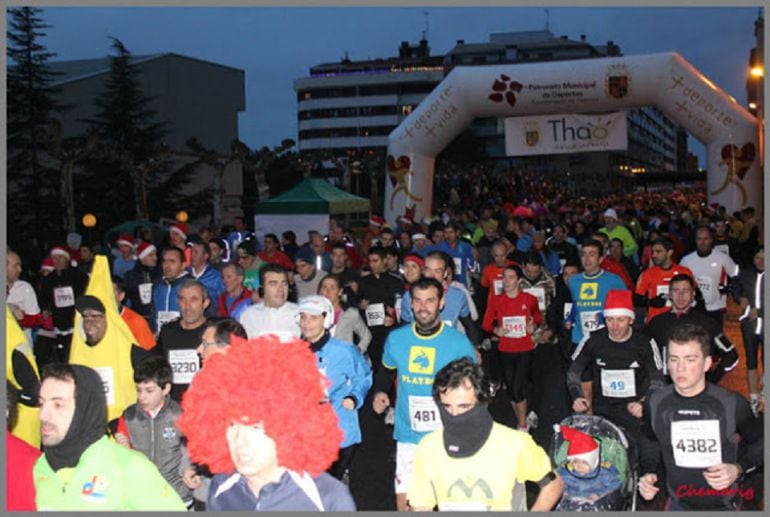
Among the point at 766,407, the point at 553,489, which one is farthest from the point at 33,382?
the point at 766,407

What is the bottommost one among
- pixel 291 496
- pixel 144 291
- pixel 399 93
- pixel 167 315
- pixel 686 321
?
pixel 291 496

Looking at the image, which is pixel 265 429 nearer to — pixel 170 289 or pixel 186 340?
pixel 186 340

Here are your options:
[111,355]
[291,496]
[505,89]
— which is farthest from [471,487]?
[505,89]

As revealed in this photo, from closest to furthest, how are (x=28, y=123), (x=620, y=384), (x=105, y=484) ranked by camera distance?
(x=105, y=484), (x=620, y=384), (x=28, y=123)

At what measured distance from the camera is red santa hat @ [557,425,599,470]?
479cm

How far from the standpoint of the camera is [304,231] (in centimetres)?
2012

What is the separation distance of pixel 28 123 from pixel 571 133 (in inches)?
812

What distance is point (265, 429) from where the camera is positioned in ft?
10.2

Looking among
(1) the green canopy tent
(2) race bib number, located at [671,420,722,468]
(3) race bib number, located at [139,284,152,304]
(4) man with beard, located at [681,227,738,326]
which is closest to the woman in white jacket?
(2) race bib number, located at [671,420,722,468]

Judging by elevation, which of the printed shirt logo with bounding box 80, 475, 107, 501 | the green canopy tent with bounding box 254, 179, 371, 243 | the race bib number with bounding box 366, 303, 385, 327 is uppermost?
the green canopy tent with bounding box 254, 179, 371, 243

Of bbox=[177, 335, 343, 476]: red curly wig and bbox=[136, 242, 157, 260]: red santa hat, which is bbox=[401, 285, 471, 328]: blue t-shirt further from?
bbox=[177, 335, 343, 476]: red curly wig

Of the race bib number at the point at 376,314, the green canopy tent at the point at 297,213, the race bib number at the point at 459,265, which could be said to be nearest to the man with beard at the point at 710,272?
the race bib number at the point at 376,314

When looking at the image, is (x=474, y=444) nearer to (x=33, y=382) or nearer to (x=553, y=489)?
(x=553, y=489)

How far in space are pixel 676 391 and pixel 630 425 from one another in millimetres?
1502
